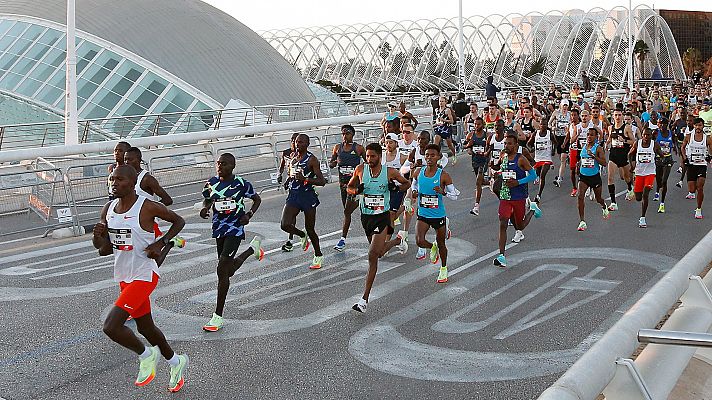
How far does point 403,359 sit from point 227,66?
3286 cm

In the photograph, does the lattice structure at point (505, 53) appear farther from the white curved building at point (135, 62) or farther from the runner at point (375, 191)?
the runner at point (375, 191)

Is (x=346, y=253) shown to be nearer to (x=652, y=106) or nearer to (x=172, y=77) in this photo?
(x=652, y=106)

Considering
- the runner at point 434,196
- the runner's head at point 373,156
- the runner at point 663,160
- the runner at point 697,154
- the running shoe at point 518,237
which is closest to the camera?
the runner's head at point 373,156

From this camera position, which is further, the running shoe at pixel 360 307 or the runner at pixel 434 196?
the runner at pixel 434 196

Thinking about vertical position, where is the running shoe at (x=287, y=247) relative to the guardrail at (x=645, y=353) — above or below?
below

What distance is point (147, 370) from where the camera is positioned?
6.14 m

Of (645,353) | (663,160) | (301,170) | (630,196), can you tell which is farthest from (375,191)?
(630,196)

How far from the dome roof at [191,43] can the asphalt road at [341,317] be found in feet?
79.2

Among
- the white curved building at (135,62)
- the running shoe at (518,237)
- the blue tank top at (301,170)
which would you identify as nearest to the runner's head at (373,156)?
the blue tank top at (301,170)

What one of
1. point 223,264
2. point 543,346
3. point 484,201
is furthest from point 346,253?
point 484,201

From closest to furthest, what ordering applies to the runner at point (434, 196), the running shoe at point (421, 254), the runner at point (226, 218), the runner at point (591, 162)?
1. the runner at point (226, 218)
2. the runner at point (434, 196)
3. the running shoe at point (421, 254)
4. the runner at point (591, 162)

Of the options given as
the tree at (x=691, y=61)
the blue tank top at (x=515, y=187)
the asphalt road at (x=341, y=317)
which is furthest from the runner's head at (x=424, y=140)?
the tree at (x=691, y=61)

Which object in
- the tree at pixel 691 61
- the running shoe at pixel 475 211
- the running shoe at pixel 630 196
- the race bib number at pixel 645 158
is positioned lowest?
the tree at pixel 691 61

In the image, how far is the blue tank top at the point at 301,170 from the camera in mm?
10594
